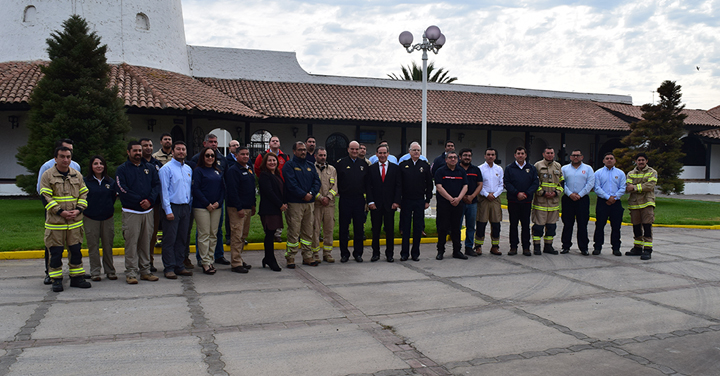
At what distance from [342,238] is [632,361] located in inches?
209

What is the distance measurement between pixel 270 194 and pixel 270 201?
12 centimetres

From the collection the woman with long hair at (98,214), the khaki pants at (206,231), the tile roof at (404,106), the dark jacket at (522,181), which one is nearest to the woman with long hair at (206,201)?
the khaki pants at (206,231)

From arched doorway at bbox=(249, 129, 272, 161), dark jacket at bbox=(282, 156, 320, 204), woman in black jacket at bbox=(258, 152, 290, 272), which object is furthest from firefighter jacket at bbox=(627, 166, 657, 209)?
arched doorway at bbox=(249, 129, 272, 161)

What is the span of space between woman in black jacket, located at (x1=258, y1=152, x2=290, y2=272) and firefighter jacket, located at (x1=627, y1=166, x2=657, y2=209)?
20.8 ft

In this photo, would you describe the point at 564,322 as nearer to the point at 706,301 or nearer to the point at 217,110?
the point at 706,301

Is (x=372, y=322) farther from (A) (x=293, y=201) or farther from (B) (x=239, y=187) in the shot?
(B) (x=239, y=187)

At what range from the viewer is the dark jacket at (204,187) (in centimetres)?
798

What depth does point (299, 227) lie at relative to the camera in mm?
8703

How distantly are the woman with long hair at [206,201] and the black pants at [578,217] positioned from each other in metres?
6.26

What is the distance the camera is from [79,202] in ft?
23.2

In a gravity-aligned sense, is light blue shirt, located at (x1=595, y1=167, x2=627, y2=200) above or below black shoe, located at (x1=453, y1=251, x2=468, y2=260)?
above

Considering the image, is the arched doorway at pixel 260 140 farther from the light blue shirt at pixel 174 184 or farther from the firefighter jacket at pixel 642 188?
the firefighter jacket at pixel 642 188

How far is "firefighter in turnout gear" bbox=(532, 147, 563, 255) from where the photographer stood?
32.6 ft

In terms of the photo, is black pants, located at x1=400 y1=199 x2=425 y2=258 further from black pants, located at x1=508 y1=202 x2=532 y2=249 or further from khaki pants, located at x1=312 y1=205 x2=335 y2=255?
black pants, located at x1=508 y1=202 x2=532 y2=249
